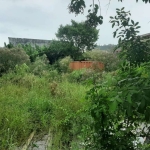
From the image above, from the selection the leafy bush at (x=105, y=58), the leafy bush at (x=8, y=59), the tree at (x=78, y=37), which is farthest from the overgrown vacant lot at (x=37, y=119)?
the tree at (x=78, y=37)

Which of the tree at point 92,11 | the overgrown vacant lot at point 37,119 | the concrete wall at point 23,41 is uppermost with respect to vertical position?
the tree at point 92,11

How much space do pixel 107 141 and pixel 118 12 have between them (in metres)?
1.21

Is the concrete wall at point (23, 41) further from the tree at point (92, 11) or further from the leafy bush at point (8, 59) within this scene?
the tree at point (92, 11)

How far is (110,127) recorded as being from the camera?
7.95 ft

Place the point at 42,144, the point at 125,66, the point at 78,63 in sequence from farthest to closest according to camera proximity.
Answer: the point at 78,63, the point at 42,144, the point at 125,66

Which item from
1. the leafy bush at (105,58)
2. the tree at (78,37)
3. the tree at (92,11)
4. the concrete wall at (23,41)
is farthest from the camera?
the concrete wall at (23,41)

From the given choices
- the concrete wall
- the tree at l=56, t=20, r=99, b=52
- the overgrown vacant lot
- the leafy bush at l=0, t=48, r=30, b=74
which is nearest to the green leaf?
the overgrown vacant lot

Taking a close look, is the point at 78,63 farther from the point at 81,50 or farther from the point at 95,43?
the point at 95,43

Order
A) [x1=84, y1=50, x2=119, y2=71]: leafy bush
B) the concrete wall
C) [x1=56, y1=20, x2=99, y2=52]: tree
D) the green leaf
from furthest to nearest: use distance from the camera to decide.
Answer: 1. the concrete wall
2. [x1=56, y1=20, x2=99, y2=52]: tree
3. [x1=84, y1=50, x2=119, y2=71]: leafy bush
4. the green leaf

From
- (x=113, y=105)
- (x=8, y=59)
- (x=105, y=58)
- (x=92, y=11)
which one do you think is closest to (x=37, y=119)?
(x=92, y=11)

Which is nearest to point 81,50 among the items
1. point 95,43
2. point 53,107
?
point 95,43

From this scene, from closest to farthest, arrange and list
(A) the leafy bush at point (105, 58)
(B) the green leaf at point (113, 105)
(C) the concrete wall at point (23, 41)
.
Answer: (B) the green leaf at point (113, 105), (A) the leafy bush at point (105, 58), (C) the concrete wall at point (23, 41)

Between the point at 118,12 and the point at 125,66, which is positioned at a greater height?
the point at 118,12

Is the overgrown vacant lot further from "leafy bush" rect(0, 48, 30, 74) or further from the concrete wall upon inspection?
the concrete wall
